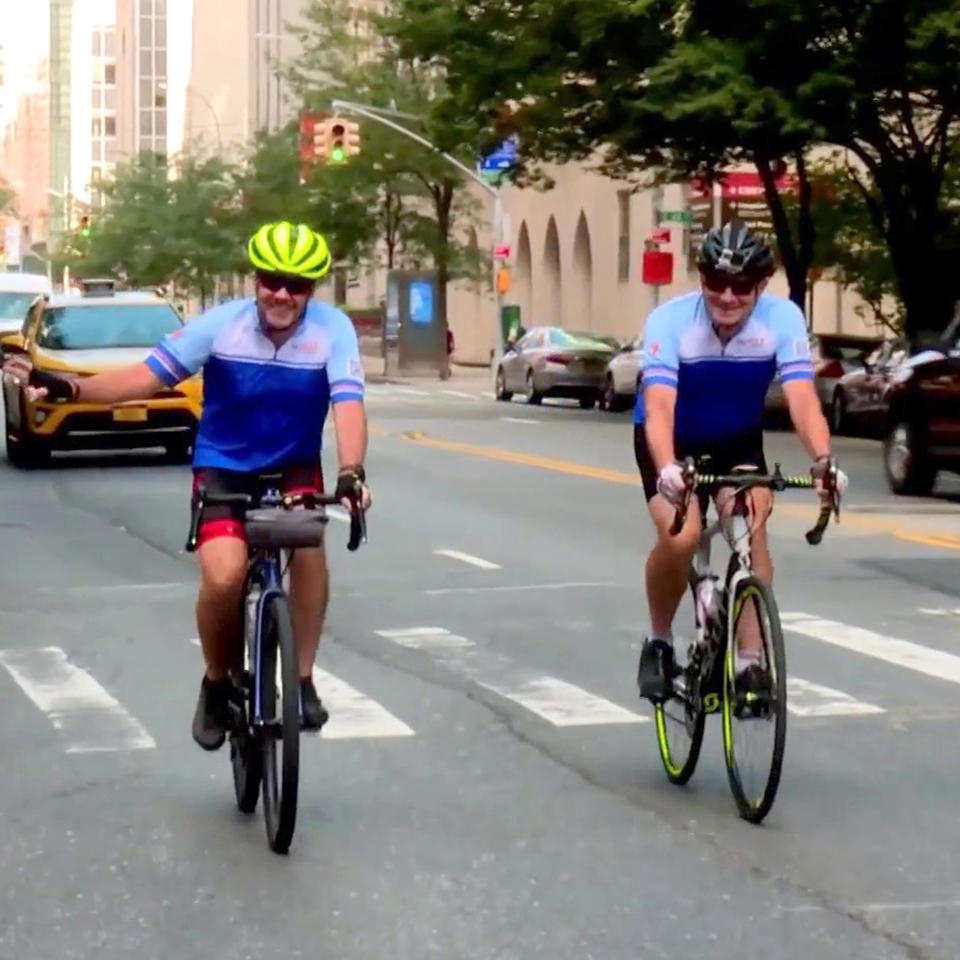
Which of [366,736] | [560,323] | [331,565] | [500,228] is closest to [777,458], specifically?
[331,565]

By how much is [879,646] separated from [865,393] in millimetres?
21688

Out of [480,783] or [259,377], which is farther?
[480,783]

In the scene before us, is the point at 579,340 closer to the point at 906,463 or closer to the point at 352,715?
the point at 906,463

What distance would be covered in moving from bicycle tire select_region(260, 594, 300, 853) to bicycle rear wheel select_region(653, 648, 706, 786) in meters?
1.39

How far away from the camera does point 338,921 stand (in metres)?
6.53

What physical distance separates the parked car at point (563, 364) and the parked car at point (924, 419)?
2366cm

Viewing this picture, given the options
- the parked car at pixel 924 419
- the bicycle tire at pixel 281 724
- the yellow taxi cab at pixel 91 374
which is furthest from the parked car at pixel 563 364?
the bicycle tire at pixel 281 724

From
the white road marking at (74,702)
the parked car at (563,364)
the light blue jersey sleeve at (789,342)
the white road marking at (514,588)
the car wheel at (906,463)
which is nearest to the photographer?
the light blue jersey sleeve at (789,342)

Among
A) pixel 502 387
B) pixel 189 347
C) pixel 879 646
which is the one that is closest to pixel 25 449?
pixel 879 646

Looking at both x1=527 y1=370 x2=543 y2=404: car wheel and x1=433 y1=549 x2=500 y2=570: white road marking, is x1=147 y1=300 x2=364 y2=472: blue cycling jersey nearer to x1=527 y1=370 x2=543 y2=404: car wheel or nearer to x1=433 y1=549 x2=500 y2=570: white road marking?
x1=433 y1=549 x2=500 y2=570: white road marking

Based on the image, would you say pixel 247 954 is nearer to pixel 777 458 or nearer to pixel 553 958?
pixel 553 958

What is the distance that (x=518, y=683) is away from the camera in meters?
10.8

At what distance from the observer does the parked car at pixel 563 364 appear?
4709 centimetres

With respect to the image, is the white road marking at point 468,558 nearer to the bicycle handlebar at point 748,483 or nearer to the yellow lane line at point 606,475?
the yellow lane line at point 606,475
